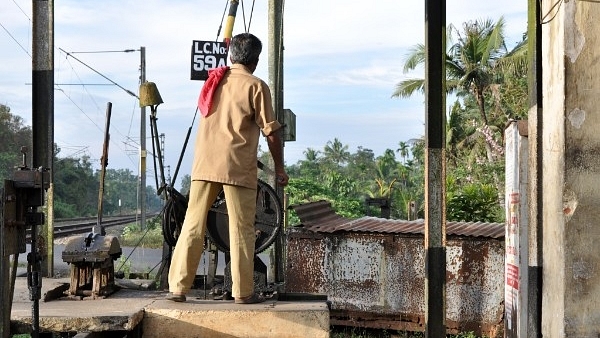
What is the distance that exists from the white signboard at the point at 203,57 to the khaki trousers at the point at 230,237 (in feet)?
A: 14.6

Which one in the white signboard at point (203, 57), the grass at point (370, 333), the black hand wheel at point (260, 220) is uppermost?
the white signboard at point (203, 57)

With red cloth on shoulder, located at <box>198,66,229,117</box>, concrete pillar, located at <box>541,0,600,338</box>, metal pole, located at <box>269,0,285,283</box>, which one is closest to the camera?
concrete pillar, located at <box>541,0,600,338</box>

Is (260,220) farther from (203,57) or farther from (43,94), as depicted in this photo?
(203,57)

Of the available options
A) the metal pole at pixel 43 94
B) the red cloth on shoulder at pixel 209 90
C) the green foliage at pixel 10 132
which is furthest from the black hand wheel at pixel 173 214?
the green foliage at pixel 10 132

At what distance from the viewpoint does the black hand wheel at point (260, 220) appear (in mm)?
6586

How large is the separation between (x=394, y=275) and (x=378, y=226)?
0.76m

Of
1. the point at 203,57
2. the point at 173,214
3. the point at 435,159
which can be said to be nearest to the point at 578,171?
the point at 435,159

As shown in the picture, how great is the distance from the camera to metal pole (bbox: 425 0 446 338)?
6488 millimetres

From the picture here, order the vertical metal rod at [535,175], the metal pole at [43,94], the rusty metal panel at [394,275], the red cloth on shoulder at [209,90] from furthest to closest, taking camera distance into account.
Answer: the rusty metal panel at [394,275] → the metal pole at [43,94] → the red cloth on shoulder at [209,90] → the vertical metal rod at [535,175]

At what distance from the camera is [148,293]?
6855 millimetres

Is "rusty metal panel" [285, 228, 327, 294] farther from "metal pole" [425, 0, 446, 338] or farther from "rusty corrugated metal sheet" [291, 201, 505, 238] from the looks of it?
"metal pole" [425, 0, 446, 338]

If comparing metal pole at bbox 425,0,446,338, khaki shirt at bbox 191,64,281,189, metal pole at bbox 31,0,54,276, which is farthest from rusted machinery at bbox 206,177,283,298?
metal pole at bbox 31,0,54,276

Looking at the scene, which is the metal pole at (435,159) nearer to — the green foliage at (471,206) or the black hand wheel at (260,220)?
the black hand wheel at (260,220)

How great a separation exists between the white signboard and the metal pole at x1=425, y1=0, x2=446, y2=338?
4326 mm
